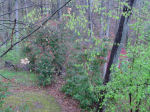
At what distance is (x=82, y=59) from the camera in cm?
768

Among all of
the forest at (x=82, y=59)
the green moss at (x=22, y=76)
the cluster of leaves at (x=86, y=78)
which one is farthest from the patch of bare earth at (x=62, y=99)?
the green moss at (x=22, y=76)

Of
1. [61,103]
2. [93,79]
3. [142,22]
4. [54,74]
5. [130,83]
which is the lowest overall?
[61,103]

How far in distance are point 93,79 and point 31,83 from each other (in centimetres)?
494

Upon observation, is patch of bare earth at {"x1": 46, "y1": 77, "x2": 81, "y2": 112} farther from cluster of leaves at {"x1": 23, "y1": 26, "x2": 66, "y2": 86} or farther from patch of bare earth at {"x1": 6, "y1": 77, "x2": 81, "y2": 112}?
cluster of leaves at {"x1": 23, "y1": 26, "x2": 66, "y2": 86}

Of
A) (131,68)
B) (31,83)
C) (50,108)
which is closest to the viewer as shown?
(131,68)

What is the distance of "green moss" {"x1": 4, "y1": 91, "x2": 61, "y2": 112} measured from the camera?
7497mm

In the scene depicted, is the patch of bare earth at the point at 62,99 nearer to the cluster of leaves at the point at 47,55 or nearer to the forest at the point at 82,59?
the forest at the point at 82,59

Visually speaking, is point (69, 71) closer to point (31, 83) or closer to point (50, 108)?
point (50, 108)

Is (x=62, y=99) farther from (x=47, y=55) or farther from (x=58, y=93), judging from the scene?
(x=47, y=55)

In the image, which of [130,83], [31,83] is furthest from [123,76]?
[31,83]

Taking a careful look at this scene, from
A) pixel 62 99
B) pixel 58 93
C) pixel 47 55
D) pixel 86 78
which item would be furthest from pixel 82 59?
pixel 47 55

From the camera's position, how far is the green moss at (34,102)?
7.50 m

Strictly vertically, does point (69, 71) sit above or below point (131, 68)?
below

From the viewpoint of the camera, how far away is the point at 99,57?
727cm
